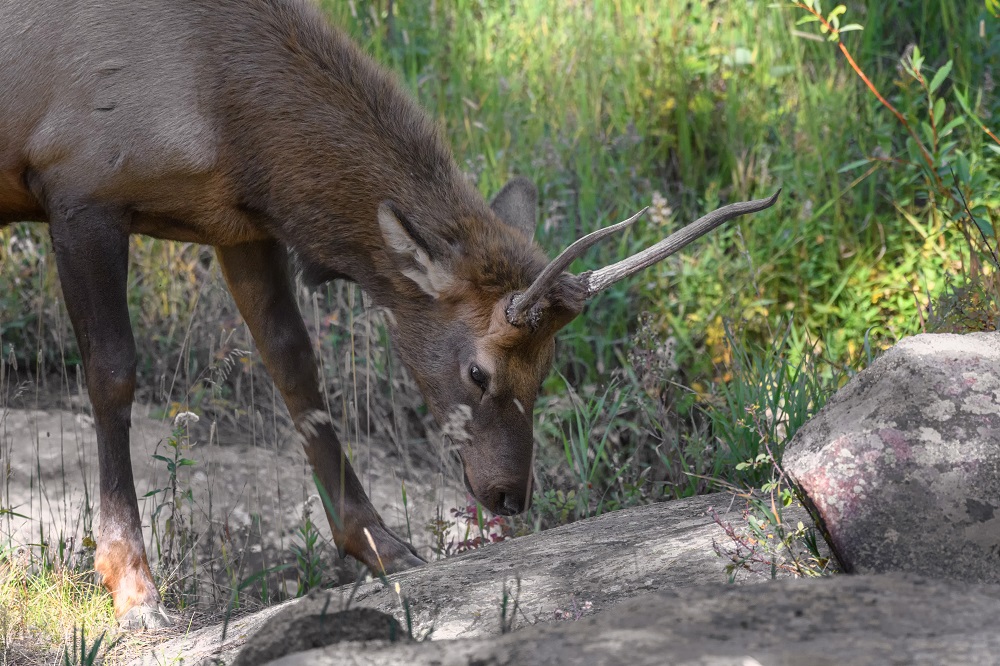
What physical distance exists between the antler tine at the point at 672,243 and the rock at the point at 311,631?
183 cm

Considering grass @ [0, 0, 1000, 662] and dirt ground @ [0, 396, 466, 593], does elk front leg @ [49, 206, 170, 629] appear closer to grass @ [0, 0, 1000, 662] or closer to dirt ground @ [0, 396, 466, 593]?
grass @ [0, 0, 1000, 662]

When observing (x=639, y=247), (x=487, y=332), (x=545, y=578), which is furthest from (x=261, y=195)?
(x=639, y=247)

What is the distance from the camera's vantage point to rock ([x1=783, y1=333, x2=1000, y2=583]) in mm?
3027

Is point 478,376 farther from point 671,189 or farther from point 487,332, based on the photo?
point 671,189

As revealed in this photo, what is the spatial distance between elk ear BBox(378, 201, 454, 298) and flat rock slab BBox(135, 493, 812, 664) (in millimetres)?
1003

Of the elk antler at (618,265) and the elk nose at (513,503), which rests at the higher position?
the elk antler at (618,265)

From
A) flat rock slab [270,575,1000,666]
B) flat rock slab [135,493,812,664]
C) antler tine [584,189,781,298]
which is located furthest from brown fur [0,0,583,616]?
flat rock slab [270,575,1000,666]

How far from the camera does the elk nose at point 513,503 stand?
4270 mm

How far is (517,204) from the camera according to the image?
4898 millimetres

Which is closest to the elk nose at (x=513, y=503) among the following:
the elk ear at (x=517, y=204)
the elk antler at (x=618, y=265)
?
the elk antler at (x=618, y=265)

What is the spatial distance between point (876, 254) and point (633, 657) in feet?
17.0

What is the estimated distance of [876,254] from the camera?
684 centimetres

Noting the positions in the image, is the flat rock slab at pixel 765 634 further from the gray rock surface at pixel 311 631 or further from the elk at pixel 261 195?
the elk at pixel 261 195

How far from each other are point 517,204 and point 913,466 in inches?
88.3
